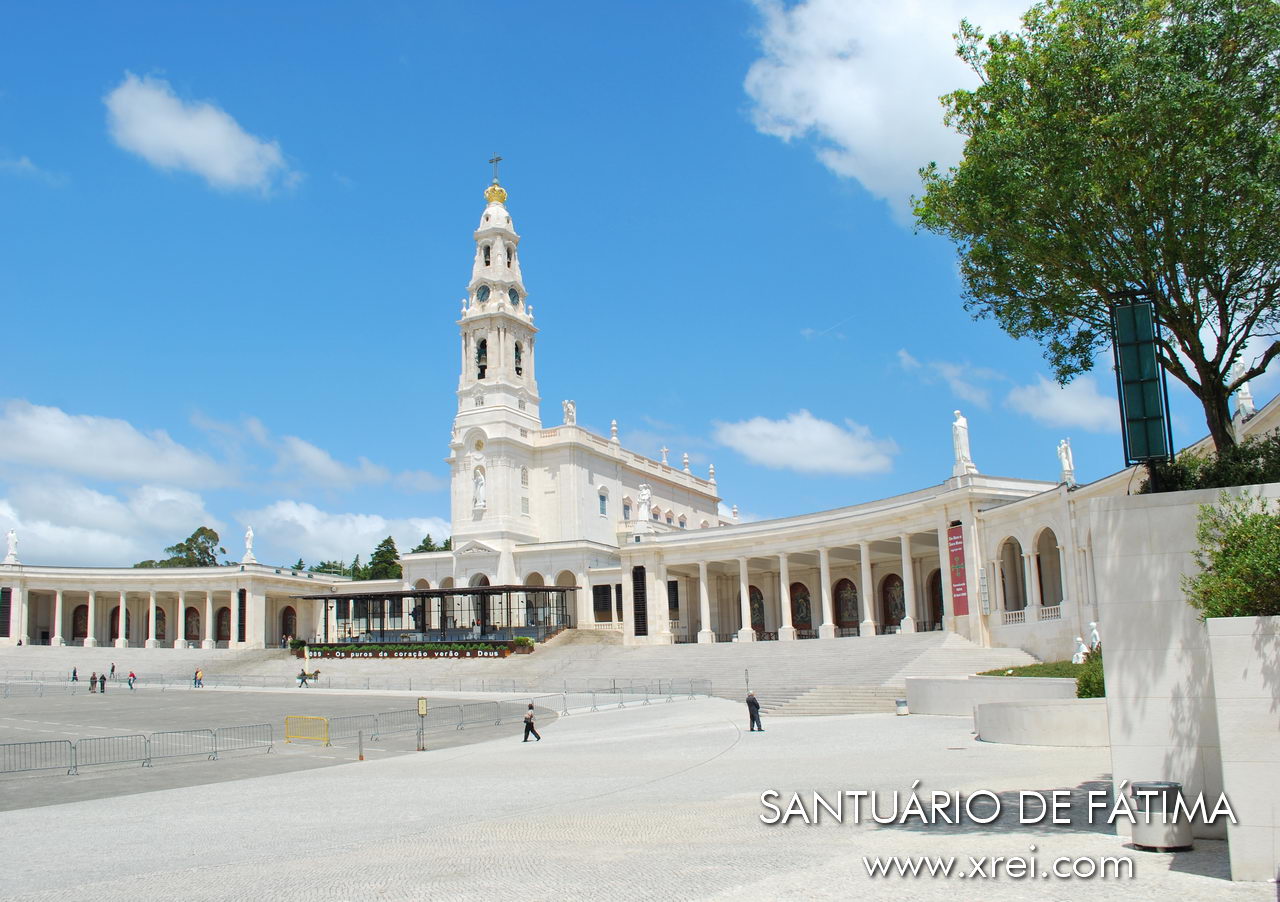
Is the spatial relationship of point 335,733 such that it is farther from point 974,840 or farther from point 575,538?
point 575,538

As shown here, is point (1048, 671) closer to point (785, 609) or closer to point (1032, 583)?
point (1032, 583)

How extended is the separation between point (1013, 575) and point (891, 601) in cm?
1597

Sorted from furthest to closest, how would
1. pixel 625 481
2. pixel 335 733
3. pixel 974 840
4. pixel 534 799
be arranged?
pixel 625 481 < pixel 335 733 < pixel 534 799 < pixel 974 840

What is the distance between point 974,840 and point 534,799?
7744 mm

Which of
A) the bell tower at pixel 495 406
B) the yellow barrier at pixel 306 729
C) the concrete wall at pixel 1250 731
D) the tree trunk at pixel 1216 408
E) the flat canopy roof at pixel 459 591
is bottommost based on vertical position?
the yellow barrier at pixel 306 729

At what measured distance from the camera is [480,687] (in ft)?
165

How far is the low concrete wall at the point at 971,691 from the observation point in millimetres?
27031

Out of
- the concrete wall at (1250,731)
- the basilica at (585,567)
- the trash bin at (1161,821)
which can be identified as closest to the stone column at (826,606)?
the basilica at (585,567)

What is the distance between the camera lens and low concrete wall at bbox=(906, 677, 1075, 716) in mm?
27031

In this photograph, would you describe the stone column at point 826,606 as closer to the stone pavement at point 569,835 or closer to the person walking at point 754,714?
the person walking at point 754,714

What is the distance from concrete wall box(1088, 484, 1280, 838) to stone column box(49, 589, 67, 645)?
284ft

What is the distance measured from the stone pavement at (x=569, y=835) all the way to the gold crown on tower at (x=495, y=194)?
6453 centimetres

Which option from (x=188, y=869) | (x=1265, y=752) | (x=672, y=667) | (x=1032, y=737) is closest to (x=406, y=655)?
(x=672, y=667)

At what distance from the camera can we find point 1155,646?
12.5m
